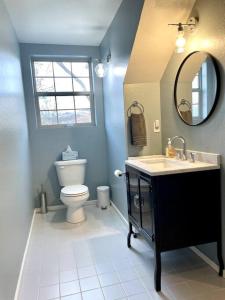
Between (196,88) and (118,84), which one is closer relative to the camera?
(196,88)

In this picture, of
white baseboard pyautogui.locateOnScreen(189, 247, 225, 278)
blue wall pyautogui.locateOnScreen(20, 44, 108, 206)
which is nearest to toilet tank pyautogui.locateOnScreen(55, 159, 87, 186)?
blue wall pyautogui.locateOnScreen(20, 44, 108, 206)

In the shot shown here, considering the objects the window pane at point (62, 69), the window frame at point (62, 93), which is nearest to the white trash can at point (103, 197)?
the window frame at point (62, 93)

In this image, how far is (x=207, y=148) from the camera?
1.84 m

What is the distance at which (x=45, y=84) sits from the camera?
3.35m

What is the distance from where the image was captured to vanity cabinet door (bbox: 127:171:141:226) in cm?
201

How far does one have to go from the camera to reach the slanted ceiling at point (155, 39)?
1.85 m

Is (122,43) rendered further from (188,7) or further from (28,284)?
(28,284)

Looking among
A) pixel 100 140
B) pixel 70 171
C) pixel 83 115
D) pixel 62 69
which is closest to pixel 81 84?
pixel 62 69

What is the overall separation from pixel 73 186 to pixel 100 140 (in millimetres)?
845

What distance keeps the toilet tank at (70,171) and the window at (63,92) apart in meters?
0.62

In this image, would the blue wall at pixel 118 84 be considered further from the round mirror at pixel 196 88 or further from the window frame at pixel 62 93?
the round mirror at pixel 196 88

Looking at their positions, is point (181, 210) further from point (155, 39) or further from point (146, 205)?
point (155, 39)

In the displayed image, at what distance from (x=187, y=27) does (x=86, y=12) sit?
43.7 inches

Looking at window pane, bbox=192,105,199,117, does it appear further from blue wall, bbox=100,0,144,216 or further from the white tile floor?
the white tile floor
